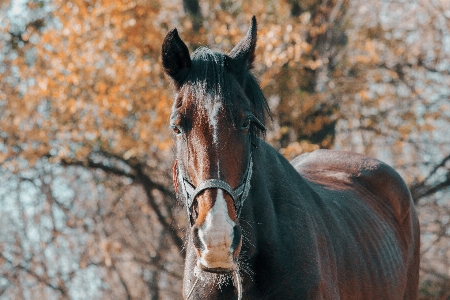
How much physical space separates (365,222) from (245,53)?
1978 millimetres

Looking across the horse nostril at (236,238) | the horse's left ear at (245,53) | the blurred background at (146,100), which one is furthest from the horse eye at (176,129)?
the blurred background at (146,100)

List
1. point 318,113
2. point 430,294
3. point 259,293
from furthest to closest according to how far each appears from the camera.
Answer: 1. point 430,294
2. point 318,113
3. point 259,293

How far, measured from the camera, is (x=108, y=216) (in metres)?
11.7

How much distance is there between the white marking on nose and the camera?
8.12ft

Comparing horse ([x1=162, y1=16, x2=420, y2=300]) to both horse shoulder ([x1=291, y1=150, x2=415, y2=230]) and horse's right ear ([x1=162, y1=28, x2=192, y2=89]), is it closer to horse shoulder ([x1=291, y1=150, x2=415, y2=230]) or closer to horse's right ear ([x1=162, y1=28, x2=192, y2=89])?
horse's right ear ([x1=162, y1=28, x2=192, y2=89])

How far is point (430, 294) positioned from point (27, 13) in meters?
8.55

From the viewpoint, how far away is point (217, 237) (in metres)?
2.47

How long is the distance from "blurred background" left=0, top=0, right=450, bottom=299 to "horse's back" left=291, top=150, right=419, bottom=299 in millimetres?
3017

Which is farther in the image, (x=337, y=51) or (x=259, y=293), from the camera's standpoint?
(x=337, y=51)

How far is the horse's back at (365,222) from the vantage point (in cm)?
385

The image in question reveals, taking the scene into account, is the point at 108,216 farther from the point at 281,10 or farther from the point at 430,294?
the point at 430,294

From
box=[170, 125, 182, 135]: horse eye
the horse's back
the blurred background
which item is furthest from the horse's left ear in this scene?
the blurred background

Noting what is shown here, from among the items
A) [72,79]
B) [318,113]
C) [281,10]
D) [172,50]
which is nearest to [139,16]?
[72,79]

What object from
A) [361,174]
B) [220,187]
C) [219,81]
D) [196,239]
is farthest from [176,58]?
[361,174]
